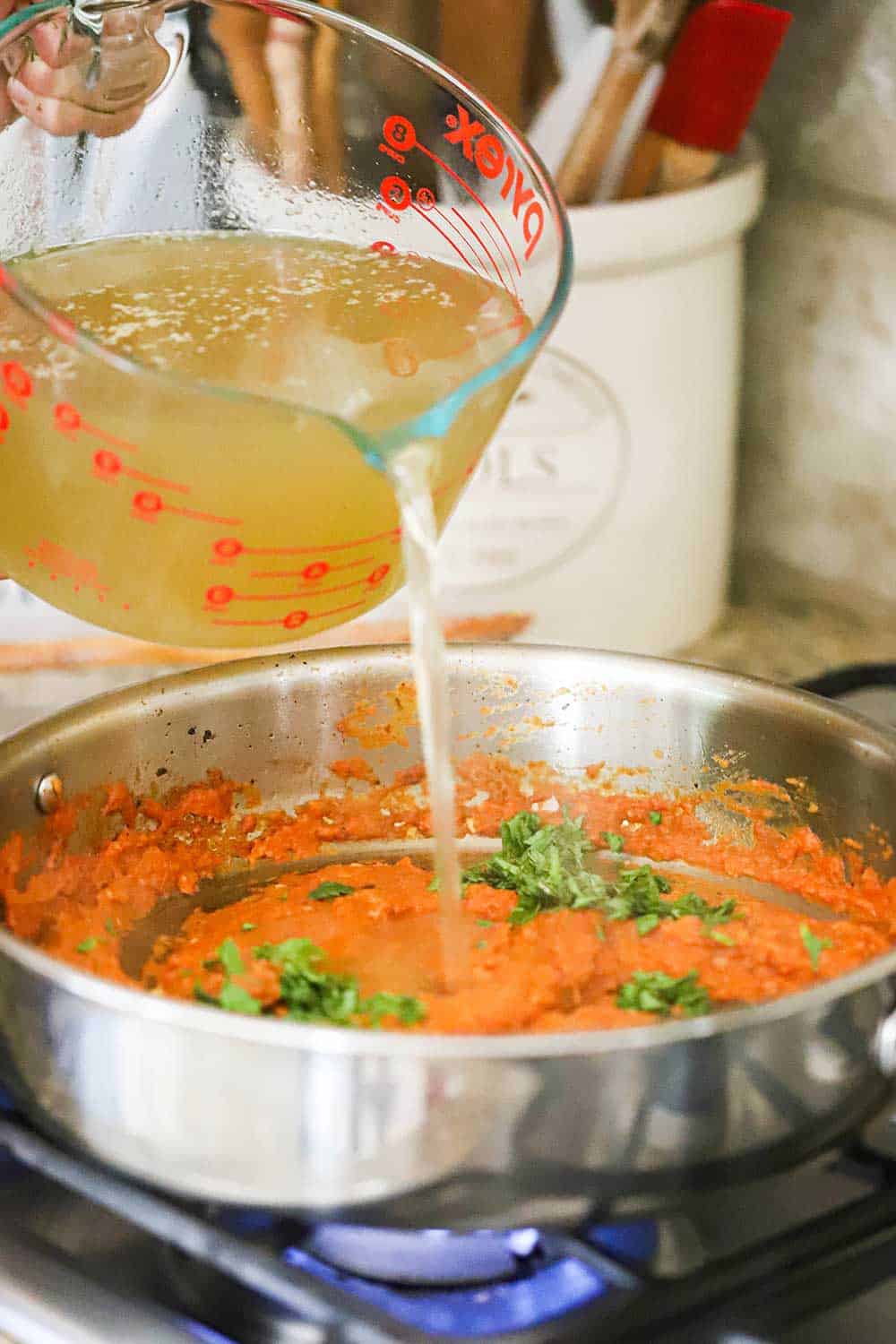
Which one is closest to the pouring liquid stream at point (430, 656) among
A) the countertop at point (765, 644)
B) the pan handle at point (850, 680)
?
the pan handle at point (850, 680)

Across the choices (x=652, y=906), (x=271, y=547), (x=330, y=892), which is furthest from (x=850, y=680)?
(x=271, y=547)

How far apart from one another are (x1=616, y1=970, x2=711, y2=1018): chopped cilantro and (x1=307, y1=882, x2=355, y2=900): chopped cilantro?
173 mm

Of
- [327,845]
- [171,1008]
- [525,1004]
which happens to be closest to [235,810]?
[327,845]

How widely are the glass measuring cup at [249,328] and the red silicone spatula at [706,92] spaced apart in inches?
14.4

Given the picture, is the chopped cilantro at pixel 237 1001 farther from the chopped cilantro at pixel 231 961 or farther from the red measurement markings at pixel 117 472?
the red measurement markings at pixel 117 472

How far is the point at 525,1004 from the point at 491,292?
0.28 metres

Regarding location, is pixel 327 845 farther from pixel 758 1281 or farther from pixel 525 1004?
pixel 758 1281

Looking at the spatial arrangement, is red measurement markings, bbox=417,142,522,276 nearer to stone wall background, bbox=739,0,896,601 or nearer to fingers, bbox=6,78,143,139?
fingers, bbox=6,78,143,139

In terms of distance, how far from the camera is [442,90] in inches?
25.8

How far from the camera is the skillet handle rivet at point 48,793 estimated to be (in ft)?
2.43

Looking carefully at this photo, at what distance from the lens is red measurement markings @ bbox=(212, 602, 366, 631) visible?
632 millimetres

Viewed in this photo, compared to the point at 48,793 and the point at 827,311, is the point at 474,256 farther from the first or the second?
the point at 827,311

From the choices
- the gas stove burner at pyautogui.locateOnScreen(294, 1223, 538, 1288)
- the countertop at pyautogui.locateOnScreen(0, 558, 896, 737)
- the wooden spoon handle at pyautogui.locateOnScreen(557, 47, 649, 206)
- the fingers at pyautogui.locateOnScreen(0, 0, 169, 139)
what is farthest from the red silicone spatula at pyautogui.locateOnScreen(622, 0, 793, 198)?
the gas stove burner at pyautogui.locateOnScreen(294, 1223, 538, 1288)

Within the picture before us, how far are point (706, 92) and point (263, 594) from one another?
53 centimetres
